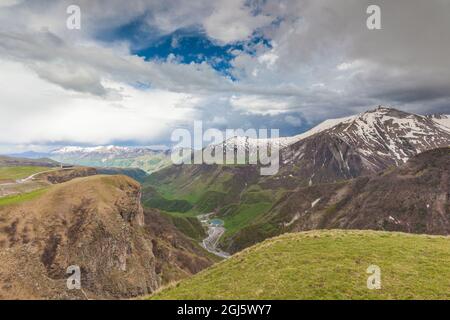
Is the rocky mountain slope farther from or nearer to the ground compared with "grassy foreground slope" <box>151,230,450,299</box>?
nearer to the ground

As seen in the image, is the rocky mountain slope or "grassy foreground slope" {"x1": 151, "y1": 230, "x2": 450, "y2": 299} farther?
the rocky mountain slope

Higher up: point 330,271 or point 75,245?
point 330,271

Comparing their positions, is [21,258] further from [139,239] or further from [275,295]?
[275,295]

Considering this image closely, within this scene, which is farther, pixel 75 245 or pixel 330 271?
pixel 75 245

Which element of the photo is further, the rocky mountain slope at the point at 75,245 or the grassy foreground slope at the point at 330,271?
the rocky mountain slope at the point at 75,245
